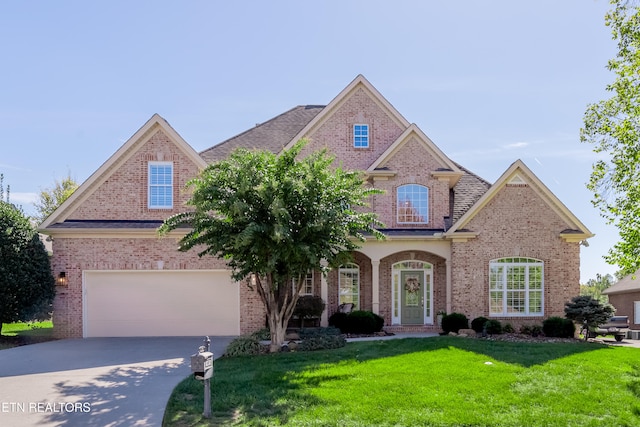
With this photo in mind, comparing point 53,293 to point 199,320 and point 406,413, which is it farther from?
point 406,413

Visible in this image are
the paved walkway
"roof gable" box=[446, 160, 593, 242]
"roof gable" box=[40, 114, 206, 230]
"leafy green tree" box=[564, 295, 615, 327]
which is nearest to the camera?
the paved walkway

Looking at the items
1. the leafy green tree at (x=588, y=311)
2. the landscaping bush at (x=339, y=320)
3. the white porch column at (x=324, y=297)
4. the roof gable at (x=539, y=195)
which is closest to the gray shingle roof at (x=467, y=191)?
the roof gable at (x=539, y=195)

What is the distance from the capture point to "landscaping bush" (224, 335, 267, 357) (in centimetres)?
1227

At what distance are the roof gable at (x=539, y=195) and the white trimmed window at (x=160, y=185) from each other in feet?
32.4

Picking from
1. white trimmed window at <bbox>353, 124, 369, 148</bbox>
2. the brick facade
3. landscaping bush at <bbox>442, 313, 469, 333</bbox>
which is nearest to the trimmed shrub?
landscaping bush at <bbox>442, 313, 469, 333</bbox>

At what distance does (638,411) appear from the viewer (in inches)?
301

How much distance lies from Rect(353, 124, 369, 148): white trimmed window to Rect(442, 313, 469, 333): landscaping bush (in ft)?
23.6

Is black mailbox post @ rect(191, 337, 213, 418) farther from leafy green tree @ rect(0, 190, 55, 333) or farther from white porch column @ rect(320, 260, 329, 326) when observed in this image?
leafy green tree @ rect(0, 190, 55, 333)

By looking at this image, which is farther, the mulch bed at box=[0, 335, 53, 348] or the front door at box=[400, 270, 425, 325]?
the front door at box=[400, 270, 425, 325]

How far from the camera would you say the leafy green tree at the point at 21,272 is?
14447mm

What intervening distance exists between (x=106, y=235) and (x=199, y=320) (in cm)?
419

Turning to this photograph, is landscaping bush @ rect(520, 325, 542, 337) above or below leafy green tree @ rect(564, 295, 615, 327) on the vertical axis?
below

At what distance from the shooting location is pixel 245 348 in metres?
12.5

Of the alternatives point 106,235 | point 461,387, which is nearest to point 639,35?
point 461,387
